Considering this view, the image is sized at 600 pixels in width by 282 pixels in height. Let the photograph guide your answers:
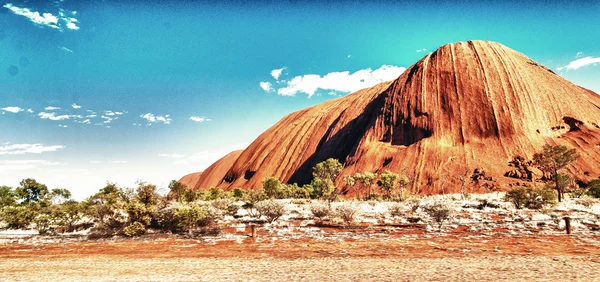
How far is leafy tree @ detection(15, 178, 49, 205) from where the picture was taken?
129ft

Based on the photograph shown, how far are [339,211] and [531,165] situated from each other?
46.0 metres

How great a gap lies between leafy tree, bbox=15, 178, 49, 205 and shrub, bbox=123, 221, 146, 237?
31449 millimetres

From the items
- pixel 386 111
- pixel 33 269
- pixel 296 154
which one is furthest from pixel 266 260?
pixel 296 154

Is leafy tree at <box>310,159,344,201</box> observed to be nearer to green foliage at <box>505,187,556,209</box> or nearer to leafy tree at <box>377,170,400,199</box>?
leafy tree at <box>377,170,400,199</box>

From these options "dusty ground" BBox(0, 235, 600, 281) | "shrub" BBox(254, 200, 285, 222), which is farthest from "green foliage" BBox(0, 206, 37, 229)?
"shrub" BBox(254, 200, 285, 222)

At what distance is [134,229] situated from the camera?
19.0 meters

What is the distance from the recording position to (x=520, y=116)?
5781cm

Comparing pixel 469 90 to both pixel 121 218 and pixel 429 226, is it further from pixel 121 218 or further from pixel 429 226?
pixel 121 218

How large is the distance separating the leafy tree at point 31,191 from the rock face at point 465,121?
1881 inches

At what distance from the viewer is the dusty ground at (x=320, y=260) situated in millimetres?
8898

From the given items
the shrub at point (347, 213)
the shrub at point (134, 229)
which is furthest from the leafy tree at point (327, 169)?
the shrub at point (134, 229)

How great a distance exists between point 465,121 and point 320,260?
59040 millimetres

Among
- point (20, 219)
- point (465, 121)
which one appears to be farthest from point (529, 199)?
point (20, 219)

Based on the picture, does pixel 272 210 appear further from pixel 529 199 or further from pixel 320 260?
pixel 529 199
